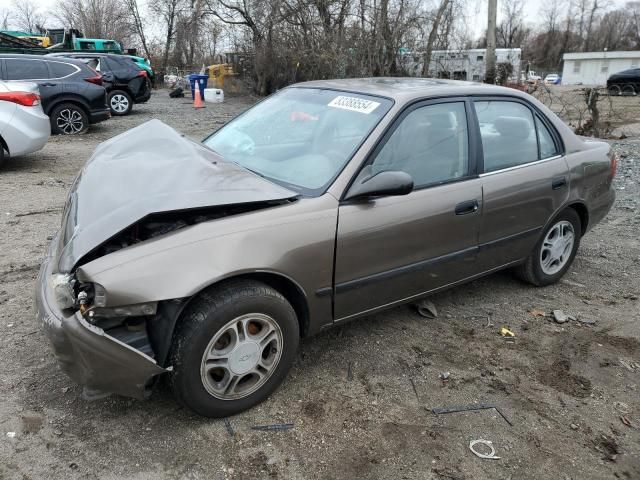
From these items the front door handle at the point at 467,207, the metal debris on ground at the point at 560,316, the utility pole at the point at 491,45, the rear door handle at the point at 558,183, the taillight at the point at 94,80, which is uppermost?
the utility pole at the point at 491,45

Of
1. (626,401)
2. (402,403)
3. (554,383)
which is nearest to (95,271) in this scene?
(402,403)

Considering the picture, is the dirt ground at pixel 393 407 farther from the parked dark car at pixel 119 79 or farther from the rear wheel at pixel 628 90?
the rear wheel at pixel 628 90

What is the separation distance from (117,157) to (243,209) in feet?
4.12

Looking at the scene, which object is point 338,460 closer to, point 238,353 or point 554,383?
point 238,353

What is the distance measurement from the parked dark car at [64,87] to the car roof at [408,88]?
869 cm

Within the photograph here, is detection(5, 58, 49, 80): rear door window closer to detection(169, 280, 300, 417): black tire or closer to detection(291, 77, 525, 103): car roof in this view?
detection(291, 77, 525, 103): car roof

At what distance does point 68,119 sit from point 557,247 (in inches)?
410

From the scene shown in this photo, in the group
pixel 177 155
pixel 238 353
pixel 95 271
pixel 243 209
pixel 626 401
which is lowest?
pixel 626 401

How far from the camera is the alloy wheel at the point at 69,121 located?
36.2ft

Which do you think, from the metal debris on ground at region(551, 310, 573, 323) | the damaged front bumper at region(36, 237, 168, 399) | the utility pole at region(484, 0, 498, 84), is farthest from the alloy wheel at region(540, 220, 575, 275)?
the utility pole at region(484, 0, 498, 84)

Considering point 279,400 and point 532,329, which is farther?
point 532,329

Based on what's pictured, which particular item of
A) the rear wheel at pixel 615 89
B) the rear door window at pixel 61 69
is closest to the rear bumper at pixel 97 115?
the rear door window at pixel 61 69

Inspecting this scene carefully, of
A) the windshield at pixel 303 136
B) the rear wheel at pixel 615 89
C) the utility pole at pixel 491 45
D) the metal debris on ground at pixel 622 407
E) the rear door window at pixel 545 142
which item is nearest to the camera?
the metal debris on ground at pixel 622 407

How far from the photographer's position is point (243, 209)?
8.68 feet
